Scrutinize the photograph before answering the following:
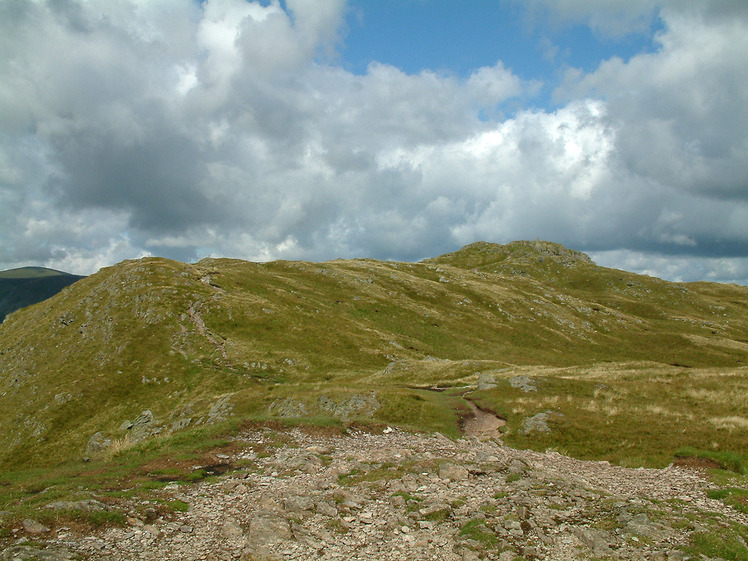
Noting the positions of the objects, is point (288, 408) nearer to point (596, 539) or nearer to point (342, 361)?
point (596, 539)

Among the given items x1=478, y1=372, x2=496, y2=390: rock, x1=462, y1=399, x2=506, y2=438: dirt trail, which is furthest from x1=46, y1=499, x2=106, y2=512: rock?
x1=478, y1=372, x2=496, y2=390: rock

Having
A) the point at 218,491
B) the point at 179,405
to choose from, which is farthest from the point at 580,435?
the point at 179,405

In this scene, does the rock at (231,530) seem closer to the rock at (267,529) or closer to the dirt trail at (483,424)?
the rock at (267,529)

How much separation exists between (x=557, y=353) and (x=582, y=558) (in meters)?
109

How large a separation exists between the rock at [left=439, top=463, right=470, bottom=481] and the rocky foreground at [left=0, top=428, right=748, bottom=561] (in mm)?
58

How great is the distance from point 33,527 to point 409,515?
1325 cm

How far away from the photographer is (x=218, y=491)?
19.0 meters

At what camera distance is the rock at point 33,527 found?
13.0 m

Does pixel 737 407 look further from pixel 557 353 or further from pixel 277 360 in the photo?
pixel 557 353

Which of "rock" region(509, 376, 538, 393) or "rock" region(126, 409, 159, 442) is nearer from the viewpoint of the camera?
"rock" region(509, 376, 538, 393)

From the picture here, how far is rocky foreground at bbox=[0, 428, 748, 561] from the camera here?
1352 centimetres

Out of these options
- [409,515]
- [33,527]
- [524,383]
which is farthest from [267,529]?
[524,383]

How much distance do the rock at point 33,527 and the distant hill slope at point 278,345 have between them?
2762 centimetres

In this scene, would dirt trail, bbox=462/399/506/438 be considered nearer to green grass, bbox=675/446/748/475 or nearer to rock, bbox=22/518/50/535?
green grass, bbox=675/446/748/475
